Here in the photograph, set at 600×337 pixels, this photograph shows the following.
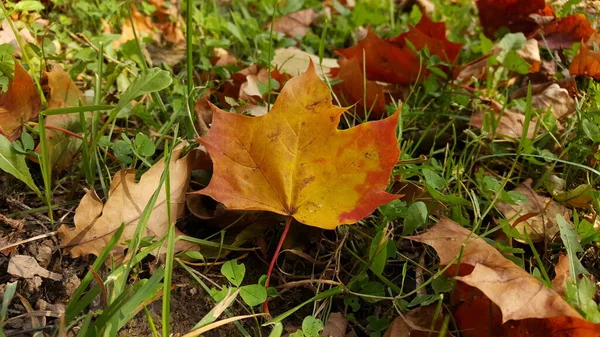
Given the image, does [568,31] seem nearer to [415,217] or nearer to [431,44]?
[431,44]

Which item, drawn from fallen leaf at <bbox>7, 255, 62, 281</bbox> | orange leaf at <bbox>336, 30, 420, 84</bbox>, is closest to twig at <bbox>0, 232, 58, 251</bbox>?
fallen leaf at <bbox>7, 255, 62, 281</bbox>

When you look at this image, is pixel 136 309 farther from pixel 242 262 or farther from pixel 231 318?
pixel 242 262

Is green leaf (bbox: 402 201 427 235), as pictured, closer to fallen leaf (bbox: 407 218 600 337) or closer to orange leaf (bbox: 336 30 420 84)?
fallen leaf (bbox: 407 218 600 337)

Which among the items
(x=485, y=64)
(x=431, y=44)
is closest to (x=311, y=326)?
(x=431, y=44)

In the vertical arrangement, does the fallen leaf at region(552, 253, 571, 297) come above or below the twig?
below

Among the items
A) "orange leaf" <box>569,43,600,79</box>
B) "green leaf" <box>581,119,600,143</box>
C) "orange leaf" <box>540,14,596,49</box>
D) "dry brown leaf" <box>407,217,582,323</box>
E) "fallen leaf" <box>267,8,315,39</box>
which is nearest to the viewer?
"dry brown leaf" <box>407,217,582,323</box>

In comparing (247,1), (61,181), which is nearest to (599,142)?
(61,181)
